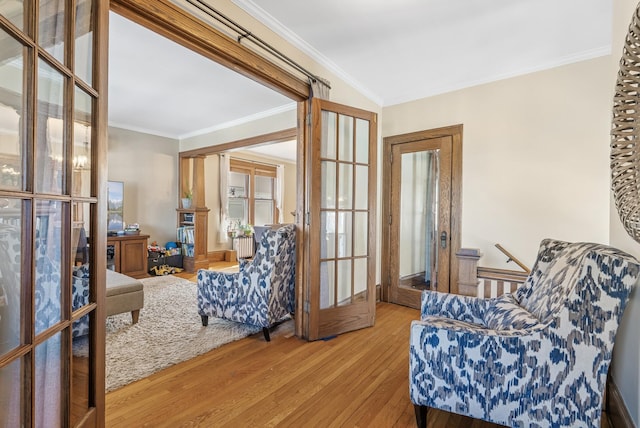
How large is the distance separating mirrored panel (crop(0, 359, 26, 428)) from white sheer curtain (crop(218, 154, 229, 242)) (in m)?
5.84

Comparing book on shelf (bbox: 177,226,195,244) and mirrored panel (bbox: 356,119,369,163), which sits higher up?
mirrored panel (bbox: 356,119,369,163)

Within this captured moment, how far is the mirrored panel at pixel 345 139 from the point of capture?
2.88 meters

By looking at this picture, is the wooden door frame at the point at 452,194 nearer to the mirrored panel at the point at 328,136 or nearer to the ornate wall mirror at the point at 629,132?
the mirrored panel at the point at 328,136

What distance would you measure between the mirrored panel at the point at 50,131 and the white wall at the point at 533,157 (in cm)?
340

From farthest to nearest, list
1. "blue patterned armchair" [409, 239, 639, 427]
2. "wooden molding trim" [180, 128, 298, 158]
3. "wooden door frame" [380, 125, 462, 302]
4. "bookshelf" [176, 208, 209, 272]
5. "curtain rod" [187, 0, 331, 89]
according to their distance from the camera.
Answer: "bookshelf" [176, 208, 209, 272], "wooden molding trim" [180, 128, 298, 158], "wooden door frame" [380, 125, 462, 302], "curtain rod" [187, 0, 331, 89], "blue patterned armchair" [409, 239, 639, 427]

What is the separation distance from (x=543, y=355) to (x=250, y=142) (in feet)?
14.1

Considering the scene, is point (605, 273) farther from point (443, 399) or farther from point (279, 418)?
point (279, 418)

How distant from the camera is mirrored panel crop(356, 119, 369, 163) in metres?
2.99

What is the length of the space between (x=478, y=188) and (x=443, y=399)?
2418mm

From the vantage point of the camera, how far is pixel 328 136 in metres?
2.77

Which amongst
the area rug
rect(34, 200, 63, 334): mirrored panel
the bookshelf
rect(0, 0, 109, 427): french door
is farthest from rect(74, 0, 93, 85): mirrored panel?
the bookshelf

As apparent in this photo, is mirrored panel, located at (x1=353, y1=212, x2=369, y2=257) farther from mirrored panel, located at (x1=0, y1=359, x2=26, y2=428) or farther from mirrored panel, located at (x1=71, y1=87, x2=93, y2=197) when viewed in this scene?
mirrored panel, located at (x1=0, y1=359, x2=26, y2=428)

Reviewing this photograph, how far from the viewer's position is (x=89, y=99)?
→ 3.86ft

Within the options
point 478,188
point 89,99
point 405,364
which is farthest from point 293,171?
point 89,99
